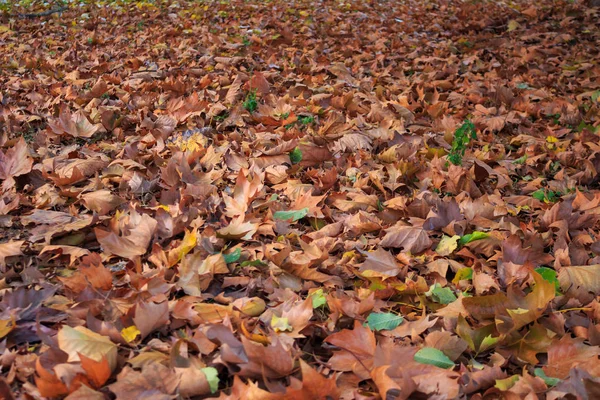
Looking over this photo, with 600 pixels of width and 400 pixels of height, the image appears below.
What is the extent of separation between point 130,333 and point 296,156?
5.02 feet

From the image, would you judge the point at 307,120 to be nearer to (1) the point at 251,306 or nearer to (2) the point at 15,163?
(2) the point at 15,163

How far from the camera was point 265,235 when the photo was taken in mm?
2180

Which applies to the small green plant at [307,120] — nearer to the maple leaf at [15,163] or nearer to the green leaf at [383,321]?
the maple leaf at [15,163]

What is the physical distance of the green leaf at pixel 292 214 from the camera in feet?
7.39

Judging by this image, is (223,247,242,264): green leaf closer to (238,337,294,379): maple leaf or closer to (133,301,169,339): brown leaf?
(133,301,169,339): brown leaf

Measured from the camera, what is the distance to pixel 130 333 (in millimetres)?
1533

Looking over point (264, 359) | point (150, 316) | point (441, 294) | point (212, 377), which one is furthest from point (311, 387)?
point (441, 294)

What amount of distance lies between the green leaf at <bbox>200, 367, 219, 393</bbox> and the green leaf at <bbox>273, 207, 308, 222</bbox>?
3.02 feet

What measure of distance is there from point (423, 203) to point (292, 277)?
0.74 metres

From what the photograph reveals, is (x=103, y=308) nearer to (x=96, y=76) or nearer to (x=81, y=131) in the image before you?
(x=81, y=131)

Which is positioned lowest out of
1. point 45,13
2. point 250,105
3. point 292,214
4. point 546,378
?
point 546,378

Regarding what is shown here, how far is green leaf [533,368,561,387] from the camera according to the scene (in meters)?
1.47

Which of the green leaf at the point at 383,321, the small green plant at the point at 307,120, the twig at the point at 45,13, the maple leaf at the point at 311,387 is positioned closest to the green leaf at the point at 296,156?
the small green plant at the point at 307,120

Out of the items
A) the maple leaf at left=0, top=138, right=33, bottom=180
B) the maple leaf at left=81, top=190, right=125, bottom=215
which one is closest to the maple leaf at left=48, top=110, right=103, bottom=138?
the maple leaf at left=0, top=138, right=33, bottom=180
